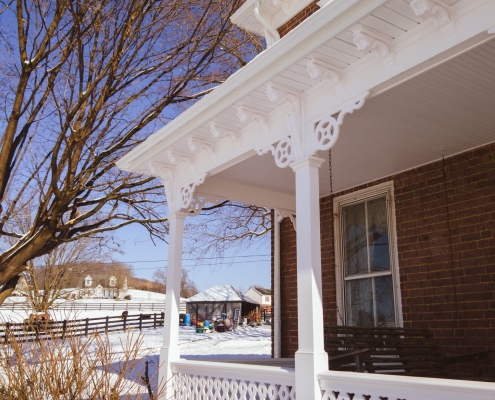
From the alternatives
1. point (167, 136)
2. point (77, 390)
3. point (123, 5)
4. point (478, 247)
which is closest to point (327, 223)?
point (478, 247)

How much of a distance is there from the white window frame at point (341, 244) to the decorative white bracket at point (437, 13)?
328 centimetres

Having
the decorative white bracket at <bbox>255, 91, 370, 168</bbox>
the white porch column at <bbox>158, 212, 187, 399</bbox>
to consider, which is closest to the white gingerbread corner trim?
the white porch column at <bbox>158, 212, 187, 399</bbox>

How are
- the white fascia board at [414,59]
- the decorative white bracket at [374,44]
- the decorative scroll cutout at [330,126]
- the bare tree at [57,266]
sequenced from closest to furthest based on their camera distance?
1. the white fascia board at [414,59]
2. the decorative white bracket at [374,44]
3. the decorative scroll cutout at [330,126]
4. the bare tree at [57,266]

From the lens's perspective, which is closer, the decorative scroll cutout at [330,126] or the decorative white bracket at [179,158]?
the decorative scroll cutout at [330,126]

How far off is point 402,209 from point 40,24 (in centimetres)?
758

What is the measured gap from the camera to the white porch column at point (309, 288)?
3953 millimetres

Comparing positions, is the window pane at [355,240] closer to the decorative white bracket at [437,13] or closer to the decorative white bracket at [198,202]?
the decorative white bracket at [198,202]

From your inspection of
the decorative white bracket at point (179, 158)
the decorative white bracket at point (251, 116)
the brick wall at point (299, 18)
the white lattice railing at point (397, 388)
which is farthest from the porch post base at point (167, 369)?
the brick wall at point (299, 18)

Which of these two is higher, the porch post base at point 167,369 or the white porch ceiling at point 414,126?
the white porch ceiling at point 414,126

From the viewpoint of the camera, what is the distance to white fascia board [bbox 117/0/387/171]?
3424 millimetres

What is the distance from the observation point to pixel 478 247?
5312 millimetres

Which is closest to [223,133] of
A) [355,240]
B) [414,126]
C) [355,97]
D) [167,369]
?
[355,97]

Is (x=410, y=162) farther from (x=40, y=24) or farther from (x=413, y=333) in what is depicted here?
(x=40, y=24)

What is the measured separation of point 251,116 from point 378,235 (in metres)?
2.76
